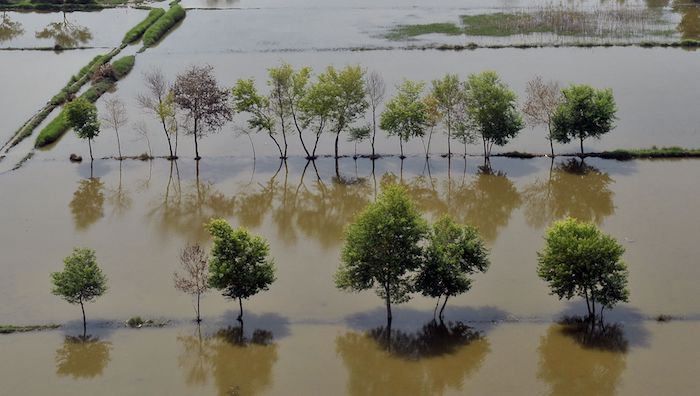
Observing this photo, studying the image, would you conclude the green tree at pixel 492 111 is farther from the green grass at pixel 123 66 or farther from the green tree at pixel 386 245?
the green grass at pixel 123 66

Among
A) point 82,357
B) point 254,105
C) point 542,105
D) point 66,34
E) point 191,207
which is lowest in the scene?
point 82,357

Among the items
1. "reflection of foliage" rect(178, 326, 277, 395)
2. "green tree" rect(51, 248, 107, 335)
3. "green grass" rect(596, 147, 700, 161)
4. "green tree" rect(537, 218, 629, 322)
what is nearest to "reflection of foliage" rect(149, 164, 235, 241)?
"green tree" rect(51, 248, 107, 335)

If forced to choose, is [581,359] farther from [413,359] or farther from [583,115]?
[583,115]

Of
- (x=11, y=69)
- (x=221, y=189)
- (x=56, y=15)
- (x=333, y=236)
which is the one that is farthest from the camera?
(x=56, y=15)

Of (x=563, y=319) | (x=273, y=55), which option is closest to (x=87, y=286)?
(x=563, y=319)

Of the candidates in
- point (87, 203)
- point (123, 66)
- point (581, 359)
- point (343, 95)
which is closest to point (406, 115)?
point (343, 95)

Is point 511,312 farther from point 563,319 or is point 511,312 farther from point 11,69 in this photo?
point 11,69
